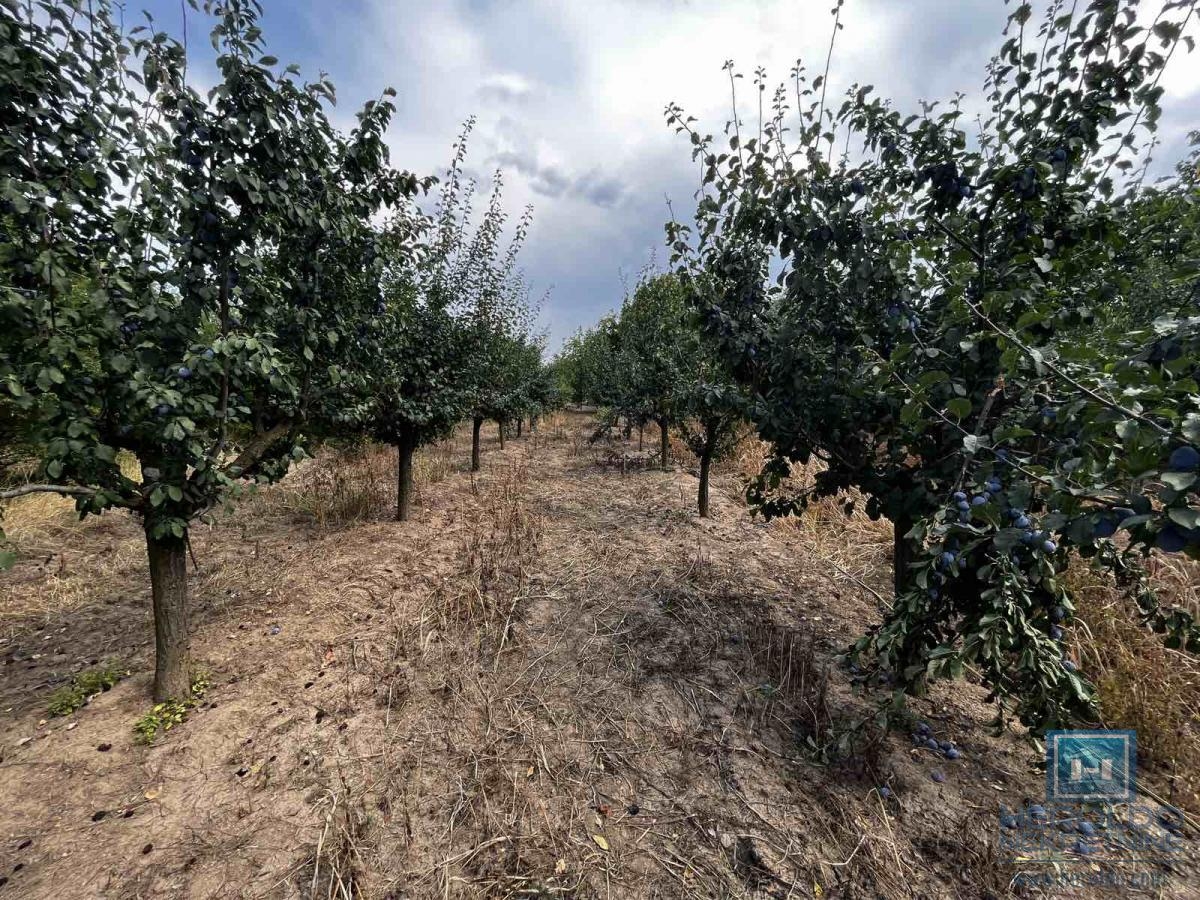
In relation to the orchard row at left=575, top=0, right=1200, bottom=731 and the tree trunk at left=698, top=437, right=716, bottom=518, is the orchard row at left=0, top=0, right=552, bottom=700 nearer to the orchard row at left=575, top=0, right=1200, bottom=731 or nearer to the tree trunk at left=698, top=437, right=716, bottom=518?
the orchard row at left=575, top=0, right=1200, bottom=731

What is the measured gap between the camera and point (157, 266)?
2.52 metres

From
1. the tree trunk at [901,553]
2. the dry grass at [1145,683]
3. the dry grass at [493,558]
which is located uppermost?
the tree trunk at [901,553]

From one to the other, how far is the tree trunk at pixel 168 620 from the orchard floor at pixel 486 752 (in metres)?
0.21

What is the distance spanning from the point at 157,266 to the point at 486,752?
11.0ft

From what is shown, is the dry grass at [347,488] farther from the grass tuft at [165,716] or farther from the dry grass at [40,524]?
the grass tuft at [165,716]

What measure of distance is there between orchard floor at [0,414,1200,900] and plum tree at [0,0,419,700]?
2.63ft

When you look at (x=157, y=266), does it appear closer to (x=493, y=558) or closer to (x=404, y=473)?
(x=493, y=558)

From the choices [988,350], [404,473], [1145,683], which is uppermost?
[988,350]

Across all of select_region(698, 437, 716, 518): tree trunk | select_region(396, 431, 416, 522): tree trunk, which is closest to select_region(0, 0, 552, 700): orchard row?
select_region(396, 431, 416, 522): tree trunk

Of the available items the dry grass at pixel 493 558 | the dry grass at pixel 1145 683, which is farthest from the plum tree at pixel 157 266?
the dry grass at pixel 1145 683

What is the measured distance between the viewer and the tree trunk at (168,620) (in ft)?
10.1

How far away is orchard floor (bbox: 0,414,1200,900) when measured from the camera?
2131 mm

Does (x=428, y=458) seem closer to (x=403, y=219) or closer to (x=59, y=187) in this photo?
(x=403, y=219)

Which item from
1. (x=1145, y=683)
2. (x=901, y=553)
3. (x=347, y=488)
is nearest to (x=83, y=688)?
(x=347, y=488)
